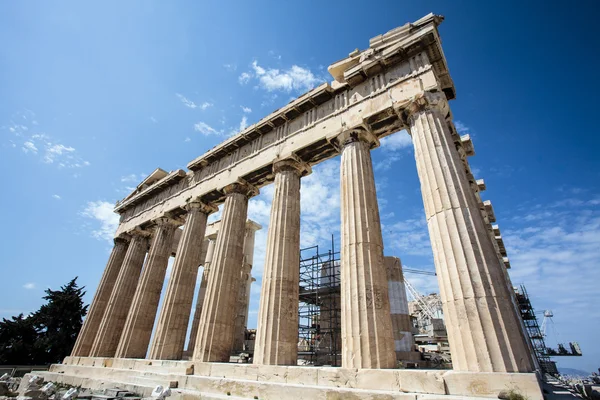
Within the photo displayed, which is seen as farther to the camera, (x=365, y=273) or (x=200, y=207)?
(x=200, y=207)

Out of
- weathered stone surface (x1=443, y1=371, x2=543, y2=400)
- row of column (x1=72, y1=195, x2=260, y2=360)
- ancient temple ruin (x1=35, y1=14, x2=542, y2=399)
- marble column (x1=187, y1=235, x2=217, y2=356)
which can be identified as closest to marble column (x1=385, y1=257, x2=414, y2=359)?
ancient temple ruin (x1=35, y1=14, x2=542, y2=399)

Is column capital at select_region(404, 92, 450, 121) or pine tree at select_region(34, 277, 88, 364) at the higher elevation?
column capital at select_region(404, 92, 450, 121)

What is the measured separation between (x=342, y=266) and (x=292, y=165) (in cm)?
620

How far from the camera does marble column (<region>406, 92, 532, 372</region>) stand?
6.35m

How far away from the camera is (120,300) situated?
19188 millimetres

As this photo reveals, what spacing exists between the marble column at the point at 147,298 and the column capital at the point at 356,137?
1360 cm

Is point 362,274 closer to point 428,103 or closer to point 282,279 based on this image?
point 282,279

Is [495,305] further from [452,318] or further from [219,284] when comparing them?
[219,284]

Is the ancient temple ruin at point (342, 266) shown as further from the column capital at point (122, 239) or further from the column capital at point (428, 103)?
the column capital at point (122, 239)

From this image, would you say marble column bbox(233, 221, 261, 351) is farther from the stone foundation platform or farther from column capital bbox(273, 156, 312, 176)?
column capital bbox(273, 156, 312, 176)

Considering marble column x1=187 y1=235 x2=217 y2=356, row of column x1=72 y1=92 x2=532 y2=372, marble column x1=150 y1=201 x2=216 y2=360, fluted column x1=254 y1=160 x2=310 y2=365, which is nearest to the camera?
row of column x1=72 y1=92 x2=532 y2=372

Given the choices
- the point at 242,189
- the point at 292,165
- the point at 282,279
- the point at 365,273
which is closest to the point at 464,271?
the point at 365,273

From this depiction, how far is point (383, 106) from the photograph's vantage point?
11.4 metres

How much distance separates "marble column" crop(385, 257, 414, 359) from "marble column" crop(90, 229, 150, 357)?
17.5 m
